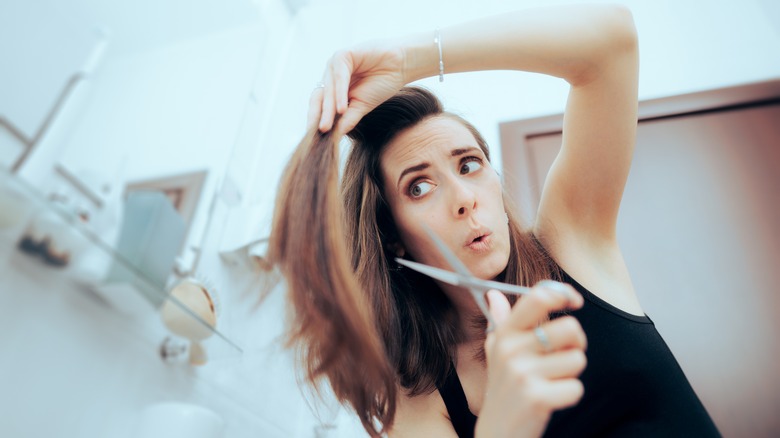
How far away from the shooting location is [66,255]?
0.48 metres

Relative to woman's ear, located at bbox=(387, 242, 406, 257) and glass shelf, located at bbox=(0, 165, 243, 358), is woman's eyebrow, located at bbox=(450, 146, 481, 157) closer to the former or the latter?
woman's ear, located at bbox=(387, 242, 406, 257)

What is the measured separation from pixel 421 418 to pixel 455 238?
0.29 metres

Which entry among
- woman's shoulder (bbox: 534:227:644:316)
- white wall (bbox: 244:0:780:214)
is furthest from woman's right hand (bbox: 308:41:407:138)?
white wall (bbox: 244:0:780:214)

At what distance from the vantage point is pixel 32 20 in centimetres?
52

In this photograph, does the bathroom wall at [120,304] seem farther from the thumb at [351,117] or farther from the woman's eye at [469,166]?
the woman's eye at [469,166]

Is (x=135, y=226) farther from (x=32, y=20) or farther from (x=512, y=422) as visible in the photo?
(x=512, y=422)

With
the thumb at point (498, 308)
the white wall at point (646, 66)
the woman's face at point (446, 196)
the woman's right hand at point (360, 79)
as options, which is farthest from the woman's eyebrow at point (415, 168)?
the white wall at point (646, 66)

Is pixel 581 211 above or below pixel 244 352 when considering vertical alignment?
above

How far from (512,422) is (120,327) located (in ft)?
1.63

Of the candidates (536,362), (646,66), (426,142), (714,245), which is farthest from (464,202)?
(646,66)

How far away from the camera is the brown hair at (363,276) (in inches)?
16.8

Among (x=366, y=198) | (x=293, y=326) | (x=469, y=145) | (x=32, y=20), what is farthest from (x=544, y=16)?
(x=32, y=20)

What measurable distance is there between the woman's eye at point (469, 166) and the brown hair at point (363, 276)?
0.41ft

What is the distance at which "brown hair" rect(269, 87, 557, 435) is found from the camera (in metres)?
0.43
